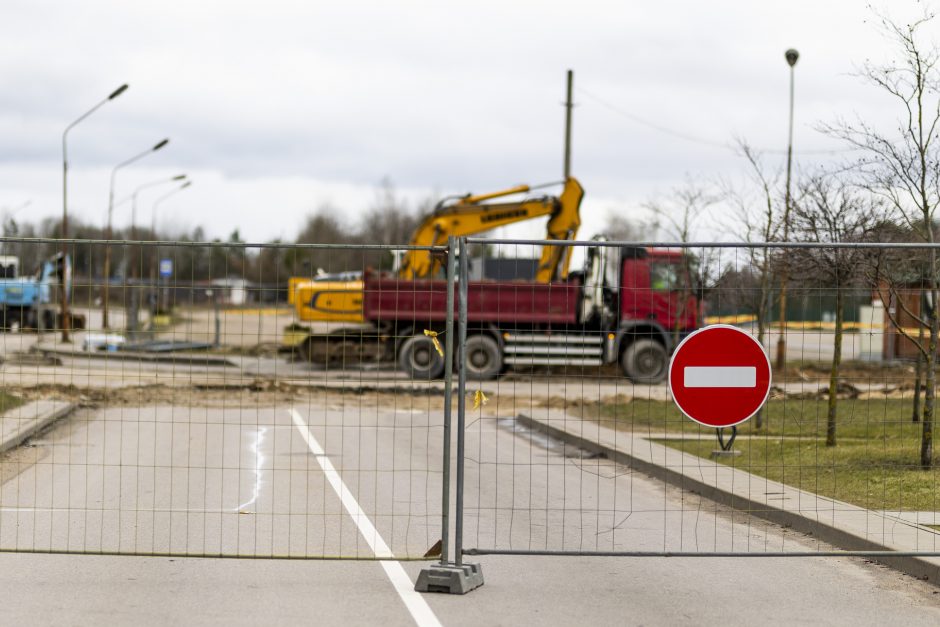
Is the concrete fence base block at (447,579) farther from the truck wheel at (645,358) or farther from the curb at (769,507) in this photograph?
the truck wheel at (645,358)

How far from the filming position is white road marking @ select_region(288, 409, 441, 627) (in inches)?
253

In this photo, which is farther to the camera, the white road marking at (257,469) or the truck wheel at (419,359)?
the truck wheel at (419,359)

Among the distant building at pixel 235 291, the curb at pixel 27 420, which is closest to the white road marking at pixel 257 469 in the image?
the distant building at pixel 235 291

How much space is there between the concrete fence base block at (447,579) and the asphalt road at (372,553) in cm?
Answer: 9

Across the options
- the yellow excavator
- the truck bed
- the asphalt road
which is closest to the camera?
the asphalt road

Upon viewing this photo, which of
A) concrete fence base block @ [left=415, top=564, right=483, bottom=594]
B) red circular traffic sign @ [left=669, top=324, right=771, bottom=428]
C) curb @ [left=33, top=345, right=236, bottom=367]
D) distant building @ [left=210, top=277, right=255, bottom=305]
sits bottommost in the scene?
concrete fence base block @ [left=415, top=564, right=483, bottom=594]

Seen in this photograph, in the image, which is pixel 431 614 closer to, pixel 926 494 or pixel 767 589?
pixel 767 589

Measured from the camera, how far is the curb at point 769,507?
7.76 metres

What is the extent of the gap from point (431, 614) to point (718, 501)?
5165 millimetres

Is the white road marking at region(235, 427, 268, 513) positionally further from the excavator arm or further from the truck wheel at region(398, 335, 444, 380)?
the excavator arm

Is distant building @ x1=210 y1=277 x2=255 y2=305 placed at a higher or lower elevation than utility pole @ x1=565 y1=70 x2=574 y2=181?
lower

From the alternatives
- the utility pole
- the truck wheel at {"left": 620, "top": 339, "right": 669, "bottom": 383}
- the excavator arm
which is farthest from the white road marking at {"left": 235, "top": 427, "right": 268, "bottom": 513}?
the utility pole

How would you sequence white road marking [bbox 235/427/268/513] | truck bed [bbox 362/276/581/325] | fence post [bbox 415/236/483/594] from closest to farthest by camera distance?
fence post [bbox 415/236/483/594] < white road marking [bbox 235/427/268/513] < truck bed [bbox 362/276/581/325]

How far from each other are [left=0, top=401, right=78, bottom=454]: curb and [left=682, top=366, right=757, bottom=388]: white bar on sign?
233 inches
